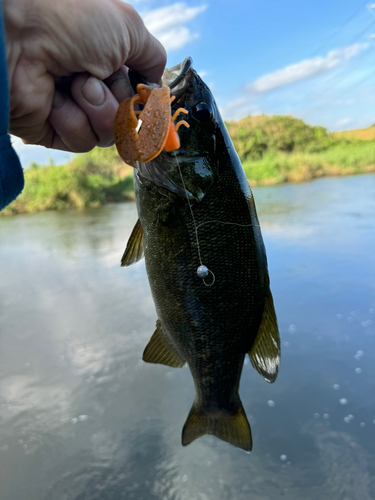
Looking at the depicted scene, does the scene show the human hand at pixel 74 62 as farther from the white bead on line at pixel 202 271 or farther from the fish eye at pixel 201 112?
the white bead on line at pixel 202 271

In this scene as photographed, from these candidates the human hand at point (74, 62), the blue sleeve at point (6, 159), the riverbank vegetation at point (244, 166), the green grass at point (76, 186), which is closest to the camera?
Result: the blue sleeve at point (6, 159)

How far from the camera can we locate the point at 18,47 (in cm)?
96

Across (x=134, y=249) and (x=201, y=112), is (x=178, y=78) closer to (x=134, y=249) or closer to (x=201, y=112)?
(x=201, y=112)

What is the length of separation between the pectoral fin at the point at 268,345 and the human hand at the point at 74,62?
0.86 meters

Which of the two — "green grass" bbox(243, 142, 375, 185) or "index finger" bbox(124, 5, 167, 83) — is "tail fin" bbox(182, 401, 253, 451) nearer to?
"index finger" bbox(124, 5, 167, 83)

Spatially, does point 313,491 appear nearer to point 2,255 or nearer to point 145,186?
point 145,186

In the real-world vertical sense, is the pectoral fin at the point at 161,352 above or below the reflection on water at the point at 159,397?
above

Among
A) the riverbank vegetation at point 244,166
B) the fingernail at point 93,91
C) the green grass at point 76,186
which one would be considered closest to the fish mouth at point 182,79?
the fingernail at point 93,91

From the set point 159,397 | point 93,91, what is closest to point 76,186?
point 159,397

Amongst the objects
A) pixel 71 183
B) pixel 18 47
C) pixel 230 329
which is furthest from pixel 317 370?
pixel 71 183

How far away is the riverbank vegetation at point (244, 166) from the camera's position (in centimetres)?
1359

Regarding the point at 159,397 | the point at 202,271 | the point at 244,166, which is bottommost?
the point at 159,397

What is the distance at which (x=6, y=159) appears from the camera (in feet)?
3.12

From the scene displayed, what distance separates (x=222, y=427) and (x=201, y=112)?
47.2 inches
